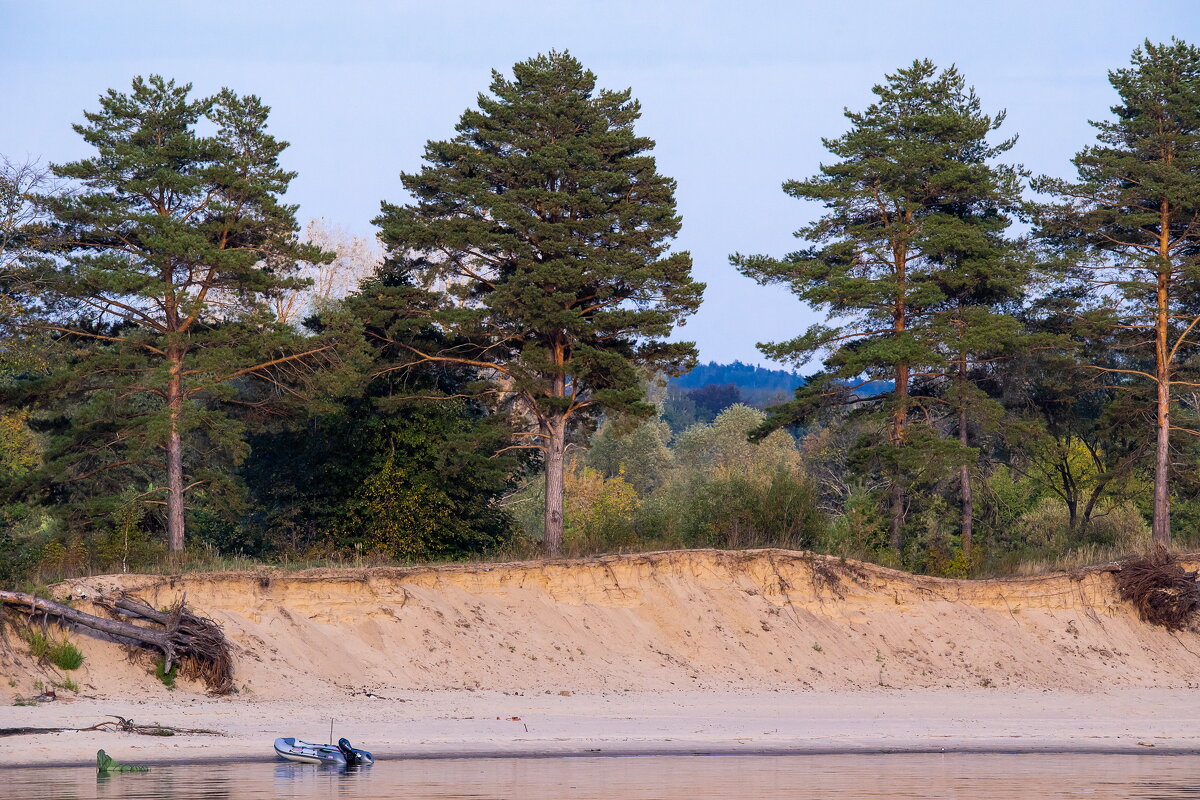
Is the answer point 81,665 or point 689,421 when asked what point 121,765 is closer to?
point 81,665

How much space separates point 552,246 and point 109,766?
18657 mm

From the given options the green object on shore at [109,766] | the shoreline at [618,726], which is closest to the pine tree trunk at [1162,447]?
the shoreline at [618,726]

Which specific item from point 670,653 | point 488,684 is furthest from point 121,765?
point 670,653

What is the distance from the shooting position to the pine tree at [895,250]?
3431 centimetres

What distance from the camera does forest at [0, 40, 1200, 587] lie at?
31047 mm

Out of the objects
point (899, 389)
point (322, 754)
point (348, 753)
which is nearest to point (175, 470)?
point (322, 754)

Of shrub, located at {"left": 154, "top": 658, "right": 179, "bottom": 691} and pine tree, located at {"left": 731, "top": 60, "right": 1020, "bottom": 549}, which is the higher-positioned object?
pine tree, located at {"left": 731, "top": 60, "right": 1020, "bottom": 549}

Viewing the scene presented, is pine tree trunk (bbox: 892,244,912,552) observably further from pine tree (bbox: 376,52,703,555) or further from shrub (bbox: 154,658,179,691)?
shrub (bbox: 154,658,179,691)

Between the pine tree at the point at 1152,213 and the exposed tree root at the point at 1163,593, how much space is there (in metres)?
4.62

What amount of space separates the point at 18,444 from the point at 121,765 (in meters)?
36.5

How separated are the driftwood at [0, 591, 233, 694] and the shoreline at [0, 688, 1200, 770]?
55cm

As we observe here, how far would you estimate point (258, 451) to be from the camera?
38375 millimetres

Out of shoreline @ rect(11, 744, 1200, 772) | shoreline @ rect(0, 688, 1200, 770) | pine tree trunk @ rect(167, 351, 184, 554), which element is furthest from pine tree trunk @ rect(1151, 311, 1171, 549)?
pine tree trunk @ rect(167, 351, 184, 554)

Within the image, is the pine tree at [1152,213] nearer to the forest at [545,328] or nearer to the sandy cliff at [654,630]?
the forest at [545,328]
